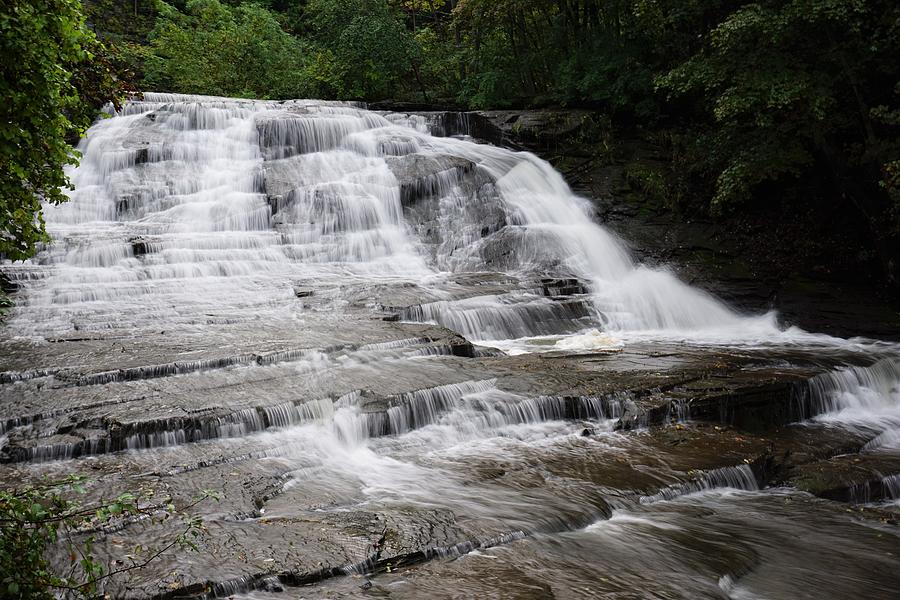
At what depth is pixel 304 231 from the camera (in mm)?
14852

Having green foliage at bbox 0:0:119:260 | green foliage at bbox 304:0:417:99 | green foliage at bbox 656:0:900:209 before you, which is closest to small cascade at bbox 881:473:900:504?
green foliage at bbox 656:0:900:209

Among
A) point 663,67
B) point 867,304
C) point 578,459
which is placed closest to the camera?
point 578,459

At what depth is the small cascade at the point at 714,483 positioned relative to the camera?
5.48 meters

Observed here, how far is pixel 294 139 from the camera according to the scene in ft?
59.7

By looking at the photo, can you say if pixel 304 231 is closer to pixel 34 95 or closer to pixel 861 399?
pixel 34 95

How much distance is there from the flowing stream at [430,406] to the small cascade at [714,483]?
24 millimetres

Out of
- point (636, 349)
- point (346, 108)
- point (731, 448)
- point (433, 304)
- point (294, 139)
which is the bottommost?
point (731, 448)

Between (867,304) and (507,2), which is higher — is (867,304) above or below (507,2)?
below

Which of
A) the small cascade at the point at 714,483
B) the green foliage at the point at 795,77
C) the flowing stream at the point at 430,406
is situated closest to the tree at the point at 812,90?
the green foliage at the point at 795,77

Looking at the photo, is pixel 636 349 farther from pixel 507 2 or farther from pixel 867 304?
pixel 507 2

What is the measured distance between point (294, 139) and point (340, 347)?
11.6m

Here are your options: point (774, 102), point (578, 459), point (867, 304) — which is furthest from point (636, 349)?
point (867, 304)

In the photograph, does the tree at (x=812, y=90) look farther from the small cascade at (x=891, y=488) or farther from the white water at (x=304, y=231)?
the small cascade at (x=891, y=488)

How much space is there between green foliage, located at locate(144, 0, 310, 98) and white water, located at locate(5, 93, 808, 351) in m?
6.34
